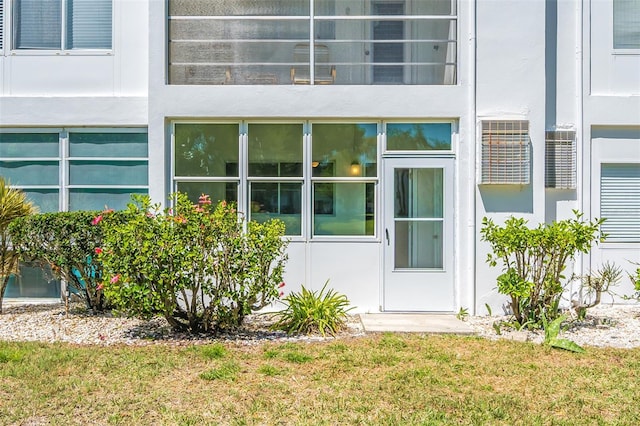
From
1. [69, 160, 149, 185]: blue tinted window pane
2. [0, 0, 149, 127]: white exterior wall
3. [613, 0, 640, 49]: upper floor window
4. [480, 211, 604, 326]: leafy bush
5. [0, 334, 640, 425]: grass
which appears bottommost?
[0, 334, 640, 425]: grass

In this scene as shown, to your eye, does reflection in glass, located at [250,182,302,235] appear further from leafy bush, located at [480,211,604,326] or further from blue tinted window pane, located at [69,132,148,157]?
leafy bush, located at [480,211,604,326]

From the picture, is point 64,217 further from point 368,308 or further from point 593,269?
point 593,269

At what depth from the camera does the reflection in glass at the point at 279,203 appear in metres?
8.23

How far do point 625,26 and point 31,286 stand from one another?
416 inches

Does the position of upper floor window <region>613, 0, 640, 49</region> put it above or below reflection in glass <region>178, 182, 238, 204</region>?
above

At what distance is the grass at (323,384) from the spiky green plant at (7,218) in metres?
1.98

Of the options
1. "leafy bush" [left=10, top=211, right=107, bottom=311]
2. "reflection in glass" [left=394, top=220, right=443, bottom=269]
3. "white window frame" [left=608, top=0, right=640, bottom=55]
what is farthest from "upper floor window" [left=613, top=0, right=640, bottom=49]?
"leafy bush" [left=10, top=211, right=107, bottom=311]

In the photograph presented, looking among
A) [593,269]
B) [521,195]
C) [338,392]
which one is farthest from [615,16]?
[338,392]

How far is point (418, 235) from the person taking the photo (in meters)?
8.18

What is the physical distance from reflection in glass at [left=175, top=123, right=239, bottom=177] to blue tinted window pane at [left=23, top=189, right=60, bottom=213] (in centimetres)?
219

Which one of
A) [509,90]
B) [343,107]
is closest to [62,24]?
[343,107]

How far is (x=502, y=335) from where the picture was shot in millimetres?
6938

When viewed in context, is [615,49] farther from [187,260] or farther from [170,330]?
[170,330]

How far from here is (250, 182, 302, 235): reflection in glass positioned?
8227mm
